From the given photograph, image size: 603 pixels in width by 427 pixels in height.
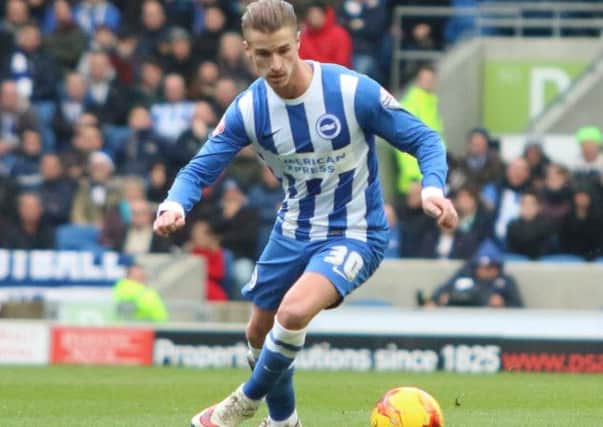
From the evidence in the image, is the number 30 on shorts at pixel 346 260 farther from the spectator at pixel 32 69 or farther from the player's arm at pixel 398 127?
the spectator at pixel 32 69

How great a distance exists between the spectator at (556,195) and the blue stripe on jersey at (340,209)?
8.48 meters

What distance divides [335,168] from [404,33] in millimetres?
13139

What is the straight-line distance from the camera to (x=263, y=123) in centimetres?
807

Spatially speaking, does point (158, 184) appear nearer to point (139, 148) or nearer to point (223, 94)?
point (139, 148)

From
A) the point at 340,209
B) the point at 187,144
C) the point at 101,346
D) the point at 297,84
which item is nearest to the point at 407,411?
the point at 340,209

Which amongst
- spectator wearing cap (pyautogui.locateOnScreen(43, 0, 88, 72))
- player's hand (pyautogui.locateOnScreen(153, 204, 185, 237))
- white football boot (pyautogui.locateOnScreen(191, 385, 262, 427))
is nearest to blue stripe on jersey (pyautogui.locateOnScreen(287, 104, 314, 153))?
player's hand (pyautogui.locateOnScreen(153, 204, 185, 237))

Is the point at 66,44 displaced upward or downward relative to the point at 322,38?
downward

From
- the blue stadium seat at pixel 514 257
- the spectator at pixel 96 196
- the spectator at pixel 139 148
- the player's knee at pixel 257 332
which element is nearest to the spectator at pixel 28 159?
the spectator at pixel 96 196

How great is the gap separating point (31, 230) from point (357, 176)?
9414 mm

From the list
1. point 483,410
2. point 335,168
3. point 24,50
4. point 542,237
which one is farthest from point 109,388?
point 24,50

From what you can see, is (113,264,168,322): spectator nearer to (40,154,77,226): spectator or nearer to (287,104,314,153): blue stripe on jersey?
(40,154,77,226): spectator

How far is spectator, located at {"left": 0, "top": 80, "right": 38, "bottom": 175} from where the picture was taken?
18.8 metres

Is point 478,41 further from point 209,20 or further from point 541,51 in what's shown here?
point 209,20

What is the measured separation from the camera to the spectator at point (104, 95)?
19344 millimetres
